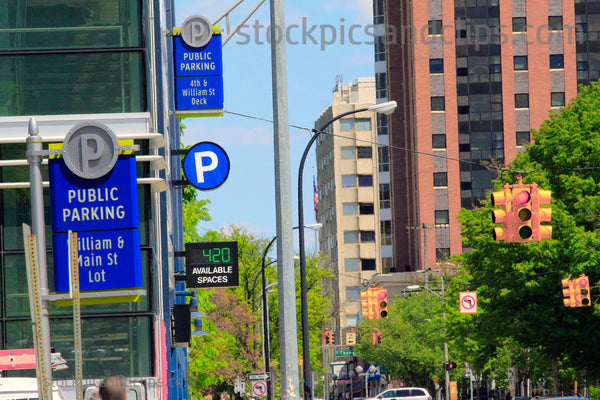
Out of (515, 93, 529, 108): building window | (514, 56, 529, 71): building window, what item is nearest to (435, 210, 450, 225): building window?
(515, 93, 529, 108): building window

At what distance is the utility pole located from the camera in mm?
14789

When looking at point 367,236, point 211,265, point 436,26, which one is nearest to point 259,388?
point 211,265

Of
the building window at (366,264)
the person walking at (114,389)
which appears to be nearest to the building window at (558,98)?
the building window at (366,264)

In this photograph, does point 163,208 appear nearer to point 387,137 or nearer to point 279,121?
point 279,121

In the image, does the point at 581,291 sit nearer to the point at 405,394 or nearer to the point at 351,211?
the point at 405,394

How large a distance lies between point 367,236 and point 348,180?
25.2 ft

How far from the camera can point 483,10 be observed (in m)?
105

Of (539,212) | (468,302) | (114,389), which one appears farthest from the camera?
(468,302)

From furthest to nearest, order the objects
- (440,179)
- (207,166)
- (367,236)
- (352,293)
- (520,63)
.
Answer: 1. (367,236)
2. (352,293)
3. (440,179)
4. (520,63)
5. (207,166)

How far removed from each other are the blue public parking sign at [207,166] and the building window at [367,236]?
370 feet

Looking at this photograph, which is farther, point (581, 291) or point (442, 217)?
point (442, 217)

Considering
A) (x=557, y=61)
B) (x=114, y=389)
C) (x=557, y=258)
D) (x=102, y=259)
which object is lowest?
(x=114, y=389)

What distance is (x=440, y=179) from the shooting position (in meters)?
107

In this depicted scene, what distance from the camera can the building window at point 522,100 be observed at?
105 metres
